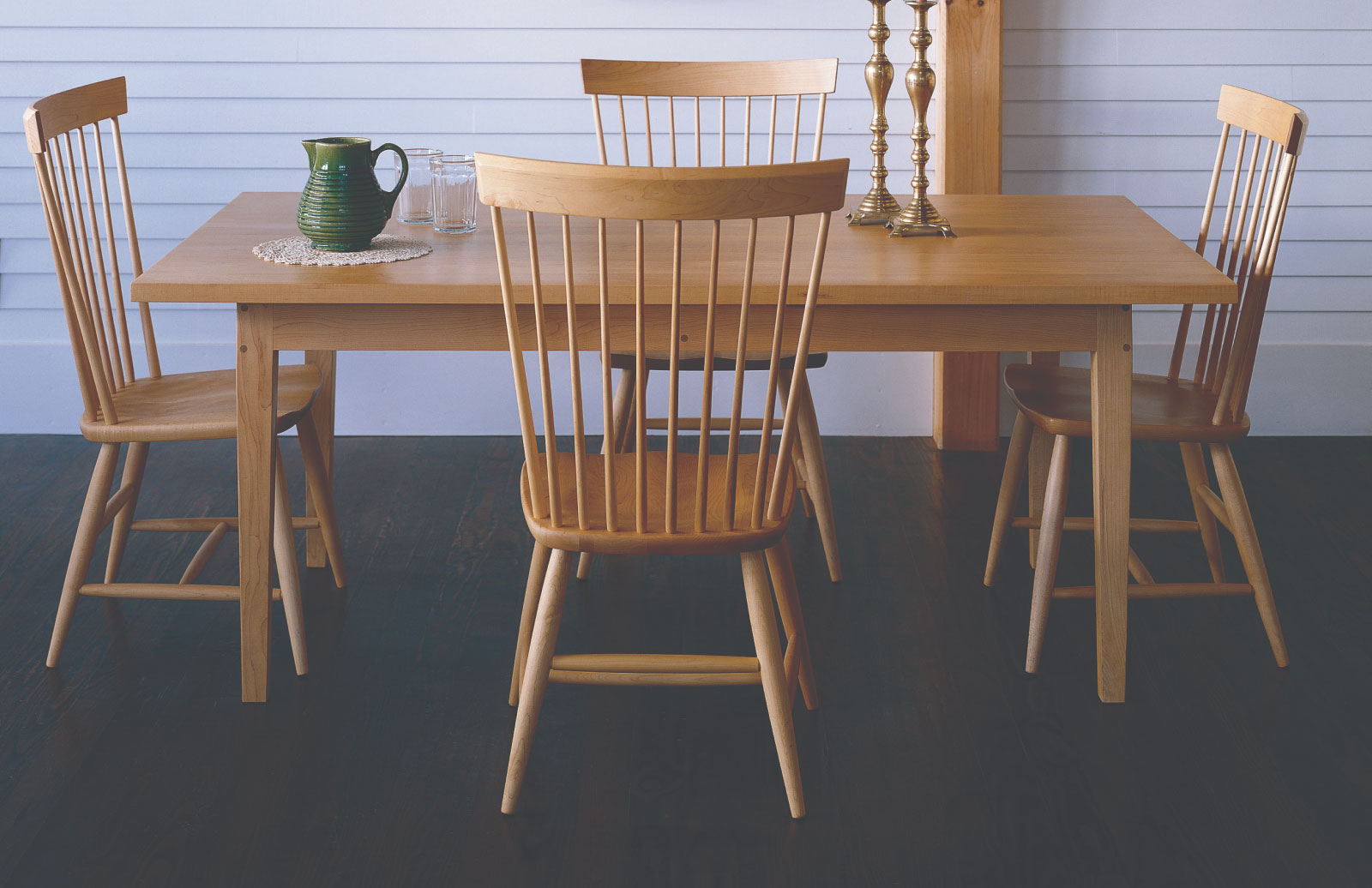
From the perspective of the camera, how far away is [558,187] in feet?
5.02

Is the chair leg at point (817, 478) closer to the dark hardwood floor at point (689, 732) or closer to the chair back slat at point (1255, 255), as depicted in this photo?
the dark hardwood floor at point (689, 732)

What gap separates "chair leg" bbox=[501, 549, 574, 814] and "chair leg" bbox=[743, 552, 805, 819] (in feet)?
0.89

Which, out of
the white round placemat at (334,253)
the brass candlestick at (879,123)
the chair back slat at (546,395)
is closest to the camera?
the chair back slat at (546,395)

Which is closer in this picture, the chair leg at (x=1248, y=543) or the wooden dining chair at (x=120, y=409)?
the wooden dining chair at (x=120, y=409)

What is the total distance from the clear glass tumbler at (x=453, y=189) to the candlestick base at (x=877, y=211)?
2.32ft

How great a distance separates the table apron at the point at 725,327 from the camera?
6.35ft

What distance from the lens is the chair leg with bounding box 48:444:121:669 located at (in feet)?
7.15

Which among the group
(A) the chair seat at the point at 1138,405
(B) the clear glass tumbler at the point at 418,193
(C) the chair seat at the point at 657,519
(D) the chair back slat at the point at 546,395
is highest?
(B) the clear glass tumbler at the point at 418,193

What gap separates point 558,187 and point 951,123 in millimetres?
1854

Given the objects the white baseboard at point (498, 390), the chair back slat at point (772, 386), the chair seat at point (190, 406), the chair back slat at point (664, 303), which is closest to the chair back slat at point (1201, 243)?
the chair back slat at point (664, 303)

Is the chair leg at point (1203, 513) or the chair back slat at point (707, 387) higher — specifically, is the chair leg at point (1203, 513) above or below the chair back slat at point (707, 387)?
below

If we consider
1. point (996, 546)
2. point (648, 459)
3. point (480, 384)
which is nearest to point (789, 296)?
point (648, 459)

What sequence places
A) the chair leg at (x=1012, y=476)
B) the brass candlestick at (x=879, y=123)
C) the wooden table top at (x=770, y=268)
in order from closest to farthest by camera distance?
1. the wooden table top at (x=770, y=268)
2. the brass candlestick at (x=879, y=123)
3. the chair leg at (x=1012, y=476)

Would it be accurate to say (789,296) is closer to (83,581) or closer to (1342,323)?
(83,581)
